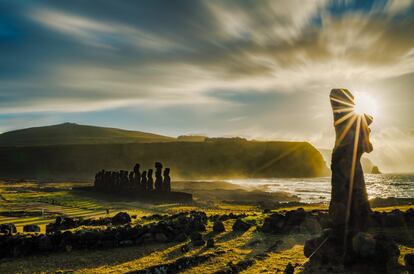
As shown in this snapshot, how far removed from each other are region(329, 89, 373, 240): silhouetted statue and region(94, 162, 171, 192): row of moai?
43.2 m

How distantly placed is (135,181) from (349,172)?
166ft

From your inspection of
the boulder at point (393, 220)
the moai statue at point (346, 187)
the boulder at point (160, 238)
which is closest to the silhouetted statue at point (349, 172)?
the moai statue at point (346, 187)

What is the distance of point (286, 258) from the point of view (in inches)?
661

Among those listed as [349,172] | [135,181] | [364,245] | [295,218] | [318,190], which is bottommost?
[318,190]

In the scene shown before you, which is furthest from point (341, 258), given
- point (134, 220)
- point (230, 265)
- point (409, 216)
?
point (134, 220)

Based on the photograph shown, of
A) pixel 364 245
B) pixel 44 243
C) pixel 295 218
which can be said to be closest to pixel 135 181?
pixel 295 218

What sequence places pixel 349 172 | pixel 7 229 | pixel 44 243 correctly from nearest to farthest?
pixel 349 172 → pixel 44 243 → pixel 7 229

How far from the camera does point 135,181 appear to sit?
209 feet

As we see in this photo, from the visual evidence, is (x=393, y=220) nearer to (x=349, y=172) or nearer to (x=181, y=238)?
(x=349, y=172)

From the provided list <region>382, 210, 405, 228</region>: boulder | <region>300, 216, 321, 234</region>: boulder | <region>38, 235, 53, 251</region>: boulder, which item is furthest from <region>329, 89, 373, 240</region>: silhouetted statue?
<region>38, 235, 53, 251</region>: boulder

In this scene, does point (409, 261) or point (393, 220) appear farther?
point (393, 220)

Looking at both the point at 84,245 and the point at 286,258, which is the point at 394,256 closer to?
the point at 286,258

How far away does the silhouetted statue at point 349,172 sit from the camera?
16.6 m

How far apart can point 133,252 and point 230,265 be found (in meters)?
5.49
